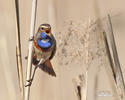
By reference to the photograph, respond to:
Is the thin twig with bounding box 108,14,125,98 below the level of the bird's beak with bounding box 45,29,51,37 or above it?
below

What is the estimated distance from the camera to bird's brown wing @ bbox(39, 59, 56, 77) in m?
0.91

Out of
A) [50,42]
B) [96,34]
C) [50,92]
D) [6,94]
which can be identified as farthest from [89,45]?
[6,94]

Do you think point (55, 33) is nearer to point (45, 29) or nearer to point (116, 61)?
point (45, 29)

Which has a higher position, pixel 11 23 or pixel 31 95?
pixel 11 23

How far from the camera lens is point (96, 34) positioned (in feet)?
2.93

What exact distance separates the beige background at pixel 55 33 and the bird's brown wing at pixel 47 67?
2 cm

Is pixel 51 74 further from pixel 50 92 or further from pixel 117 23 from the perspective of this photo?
pixel 117 23

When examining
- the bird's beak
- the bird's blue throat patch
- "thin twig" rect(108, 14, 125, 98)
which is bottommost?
"thin twig" rect(108, 14, 125, 98)

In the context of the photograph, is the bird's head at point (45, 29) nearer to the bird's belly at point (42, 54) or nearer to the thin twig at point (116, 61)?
the bird's belly at point (42, 54)

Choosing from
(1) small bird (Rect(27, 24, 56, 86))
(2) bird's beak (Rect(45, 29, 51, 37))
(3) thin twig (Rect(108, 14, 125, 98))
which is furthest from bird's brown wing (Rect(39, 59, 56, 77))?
(3) thin twig (Rect(108, 14, 125, 98))

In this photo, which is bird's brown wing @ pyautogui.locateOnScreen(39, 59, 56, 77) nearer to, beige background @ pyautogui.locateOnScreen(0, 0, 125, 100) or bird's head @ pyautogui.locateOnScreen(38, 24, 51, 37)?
beige background @ pyautogui.locateOnScreen(0, 0, 125, 100)

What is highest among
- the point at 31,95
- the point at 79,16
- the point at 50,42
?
the point at 79,16

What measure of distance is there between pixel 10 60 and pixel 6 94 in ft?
0.52

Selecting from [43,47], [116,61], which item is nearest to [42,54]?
[43,47]
